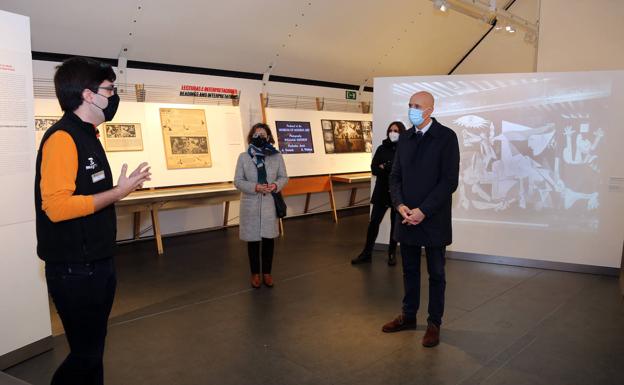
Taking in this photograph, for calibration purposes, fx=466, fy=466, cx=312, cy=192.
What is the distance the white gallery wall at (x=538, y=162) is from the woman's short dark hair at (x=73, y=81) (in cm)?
461

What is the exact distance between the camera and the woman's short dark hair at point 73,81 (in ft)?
6.39

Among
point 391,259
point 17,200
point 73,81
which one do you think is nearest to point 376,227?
point 391,259

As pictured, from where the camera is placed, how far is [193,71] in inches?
281

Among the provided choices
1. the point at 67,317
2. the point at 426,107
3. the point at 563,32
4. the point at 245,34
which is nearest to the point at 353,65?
the point at 245,34

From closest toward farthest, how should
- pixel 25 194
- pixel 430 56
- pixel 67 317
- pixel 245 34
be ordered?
pixel 67 317 < pixel 25 194 < pixel 245 34 < pixel 430 56

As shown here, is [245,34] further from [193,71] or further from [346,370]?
[346,370]

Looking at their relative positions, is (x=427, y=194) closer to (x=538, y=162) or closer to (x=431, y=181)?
(x=431, y=181)

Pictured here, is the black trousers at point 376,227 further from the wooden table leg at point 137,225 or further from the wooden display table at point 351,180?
the wooden table leg at point 137,225

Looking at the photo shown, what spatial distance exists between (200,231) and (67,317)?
5.50m

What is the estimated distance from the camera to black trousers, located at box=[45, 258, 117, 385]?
1898 millimetres

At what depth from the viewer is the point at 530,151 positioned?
5500 millimetres

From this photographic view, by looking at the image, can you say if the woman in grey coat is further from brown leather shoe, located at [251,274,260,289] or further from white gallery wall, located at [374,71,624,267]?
white gallery wall, located at [374,71,624,267]

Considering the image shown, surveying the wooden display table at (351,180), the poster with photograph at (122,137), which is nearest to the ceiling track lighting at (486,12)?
the wooden display table at (351,180)

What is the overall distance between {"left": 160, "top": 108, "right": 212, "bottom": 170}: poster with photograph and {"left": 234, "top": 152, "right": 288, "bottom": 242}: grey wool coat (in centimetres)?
227
